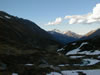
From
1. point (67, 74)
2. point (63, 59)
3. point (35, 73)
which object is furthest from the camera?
point (63, 59)

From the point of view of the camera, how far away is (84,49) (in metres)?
123

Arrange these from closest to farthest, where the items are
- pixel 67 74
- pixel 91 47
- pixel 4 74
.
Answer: pixel 4 74 < pixel 67 74 < pixel 91 47

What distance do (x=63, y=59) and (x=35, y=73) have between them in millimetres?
47676

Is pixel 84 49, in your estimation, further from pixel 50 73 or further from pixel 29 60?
pixel 50 73

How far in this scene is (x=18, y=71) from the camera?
3484cm

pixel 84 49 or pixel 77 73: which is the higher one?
pixel 84 49

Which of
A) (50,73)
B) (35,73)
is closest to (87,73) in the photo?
(50,73)

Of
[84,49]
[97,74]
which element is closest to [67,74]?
[97,74]

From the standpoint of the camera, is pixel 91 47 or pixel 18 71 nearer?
pixel 18 71

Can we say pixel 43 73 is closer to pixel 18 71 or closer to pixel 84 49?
pixel 18 71

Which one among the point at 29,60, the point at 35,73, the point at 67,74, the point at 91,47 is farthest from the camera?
the point at 91,47

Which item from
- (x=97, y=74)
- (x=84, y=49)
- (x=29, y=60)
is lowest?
(x=97, y=74)

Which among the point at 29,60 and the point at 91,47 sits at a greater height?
the point at 91,47

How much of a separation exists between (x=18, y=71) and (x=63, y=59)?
48513 mm
